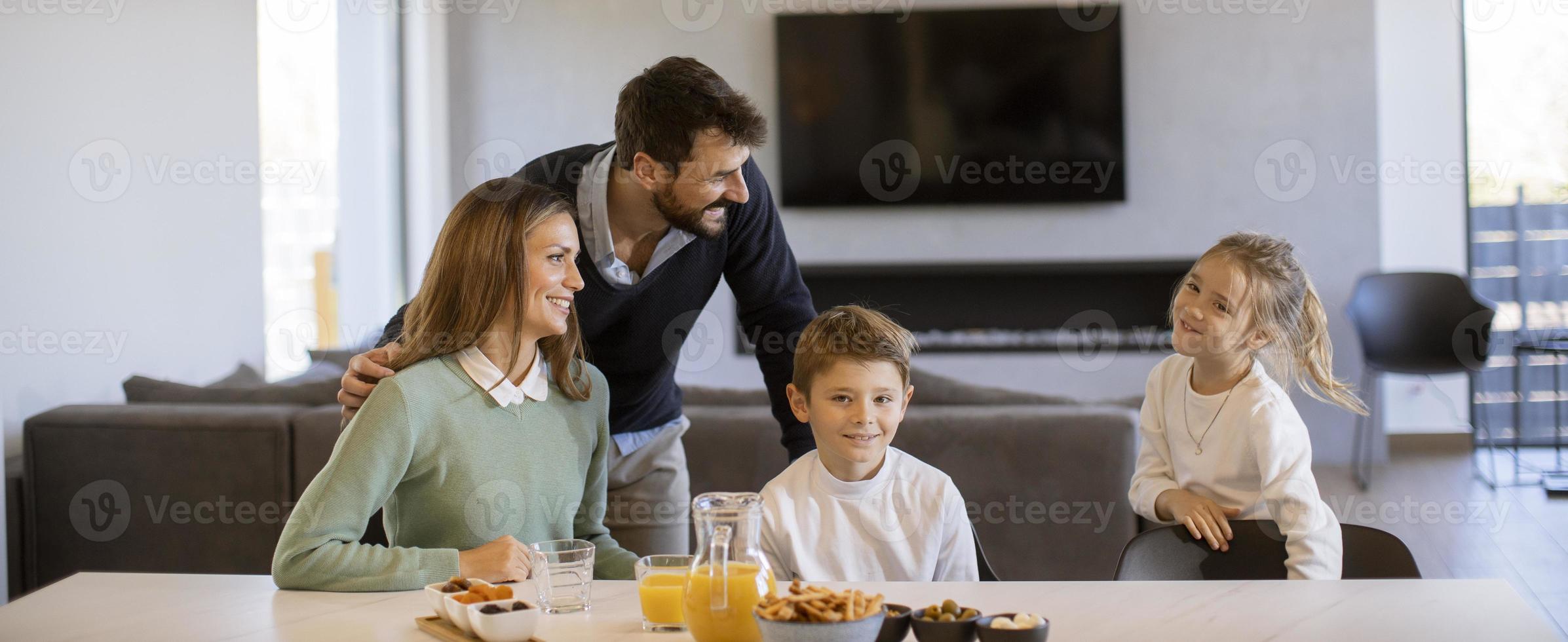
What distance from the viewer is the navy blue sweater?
192 cm

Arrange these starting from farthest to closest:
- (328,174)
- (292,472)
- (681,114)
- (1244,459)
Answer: (328,174) < (292,472) < (681,114) < (1244,459)

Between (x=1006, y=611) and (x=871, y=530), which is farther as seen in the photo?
(x=871, y=530)

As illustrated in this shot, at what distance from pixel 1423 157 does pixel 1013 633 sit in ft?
18.0

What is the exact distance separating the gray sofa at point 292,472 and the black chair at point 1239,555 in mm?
975

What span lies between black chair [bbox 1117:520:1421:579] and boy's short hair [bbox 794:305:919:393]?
0.39 metres

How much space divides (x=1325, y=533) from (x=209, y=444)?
2302mm

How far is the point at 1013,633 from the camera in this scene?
98 cm

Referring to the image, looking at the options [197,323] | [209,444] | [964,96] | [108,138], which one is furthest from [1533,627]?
[964,96]

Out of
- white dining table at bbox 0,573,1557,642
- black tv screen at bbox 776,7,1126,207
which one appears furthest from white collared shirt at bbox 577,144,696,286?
black tv screen at bbox 776,7,1126,207

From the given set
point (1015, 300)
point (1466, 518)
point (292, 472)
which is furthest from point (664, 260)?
point (1015, 300)

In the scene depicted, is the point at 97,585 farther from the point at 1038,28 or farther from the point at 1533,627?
the point at 1038,28

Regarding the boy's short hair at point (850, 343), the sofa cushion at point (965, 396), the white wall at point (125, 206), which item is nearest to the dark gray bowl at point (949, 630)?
the boy's short hair at point (850, 343)

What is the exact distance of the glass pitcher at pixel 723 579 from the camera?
3.47ft

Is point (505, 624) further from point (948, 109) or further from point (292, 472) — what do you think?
point (948, 109)
